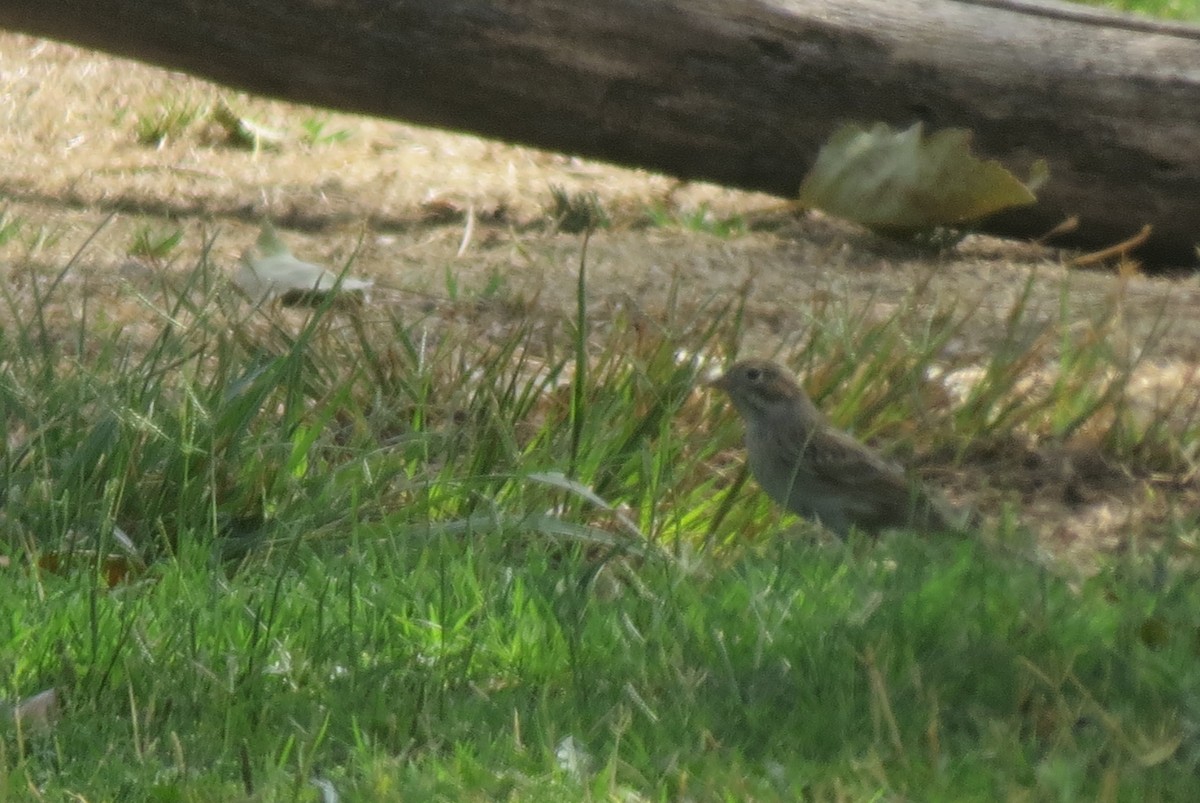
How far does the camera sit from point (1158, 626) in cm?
367

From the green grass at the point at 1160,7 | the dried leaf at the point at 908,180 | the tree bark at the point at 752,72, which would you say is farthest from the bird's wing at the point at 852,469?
the green grass at the point at 1160,7

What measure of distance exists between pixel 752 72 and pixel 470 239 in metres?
1.27

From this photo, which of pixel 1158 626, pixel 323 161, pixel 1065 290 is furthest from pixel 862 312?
pixel 323 161

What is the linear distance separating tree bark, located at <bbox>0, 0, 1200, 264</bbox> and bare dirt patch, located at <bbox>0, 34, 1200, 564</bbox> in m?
0.35

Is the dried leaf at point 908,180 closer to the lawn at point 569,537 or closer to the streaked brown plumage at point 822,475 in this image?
the lawn at point 569,537

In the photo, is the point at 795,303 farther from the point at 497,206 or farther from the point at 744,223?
the point at 497,206

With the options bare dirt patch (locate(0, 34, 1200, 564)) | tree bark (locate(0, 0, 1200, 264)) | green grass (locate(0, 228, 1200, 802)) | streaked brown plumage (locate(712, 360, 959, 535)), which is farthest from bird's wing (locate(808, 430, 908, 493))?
tree bark (locate(0, 0, 1200, 264))

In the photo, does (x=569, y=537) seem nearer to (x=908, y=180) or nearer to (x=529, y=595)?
(x=529, y=595)

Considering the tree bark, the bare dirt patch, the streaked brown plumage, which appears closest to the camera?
the streaked brown plumage

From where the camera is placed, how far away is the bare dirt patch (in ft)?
18.6

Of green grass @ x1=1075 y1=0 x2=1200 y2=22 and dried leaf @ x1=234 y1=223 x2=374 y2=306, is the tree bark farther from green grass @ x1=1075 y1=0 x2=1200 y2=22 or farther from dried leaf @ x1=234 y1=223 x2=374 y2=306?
green grass @ x1=1075 y1=0 x2=1200 y2=22

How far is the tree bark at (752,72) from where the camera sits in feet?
23.6

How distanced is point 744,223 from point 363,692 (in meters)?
4.72

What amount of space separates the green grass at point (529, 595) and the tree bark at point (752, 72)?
1745mm
